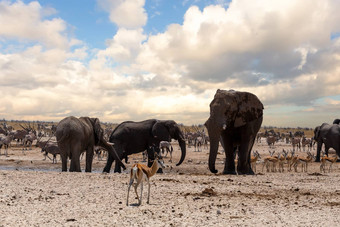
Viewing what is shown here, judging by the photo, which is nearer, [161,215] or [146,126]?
[161,215]

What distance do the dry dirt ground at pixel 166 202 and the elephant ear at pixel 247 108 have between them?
3.41 meters

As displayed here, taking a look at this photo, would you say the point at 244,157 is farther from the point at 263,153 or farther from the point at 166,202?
the point at 263,153

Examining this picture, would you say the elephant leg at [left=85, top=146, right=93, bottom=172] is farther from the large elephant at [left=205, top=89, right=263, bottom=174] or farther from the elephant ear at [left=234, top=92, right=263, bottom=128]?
the elephant ear at [left=234, top=92, right=263, bottom=128]

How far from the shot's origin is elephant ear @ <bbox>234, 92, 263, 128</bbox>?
16.1 metres

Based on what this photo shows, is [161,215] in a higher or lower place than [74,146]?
lower

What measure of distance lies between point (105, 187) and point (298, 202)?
534cm

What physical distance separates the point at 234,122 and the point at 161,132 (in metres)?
4.64

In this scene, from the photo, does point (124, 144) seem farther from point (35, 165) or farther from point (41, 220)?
point (41, 220)

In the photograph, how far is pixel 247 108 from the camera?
16250mm

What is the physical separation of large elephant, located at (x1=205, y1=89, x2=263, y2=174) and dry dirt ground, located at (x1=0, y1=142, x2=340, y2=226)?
2765 millimetres

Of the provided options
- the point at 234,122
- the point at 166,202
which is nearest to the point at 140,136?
the point at 234,122

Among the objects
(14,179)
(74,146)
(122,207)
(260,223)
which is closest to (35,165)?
(74,146)

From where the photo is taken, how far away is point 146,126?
20.0 m

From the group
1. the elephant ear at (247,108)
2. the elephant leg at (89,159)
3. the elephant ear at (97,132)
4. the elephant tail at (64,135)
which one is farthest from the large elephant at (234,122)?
the elephant tail at (64,135)
